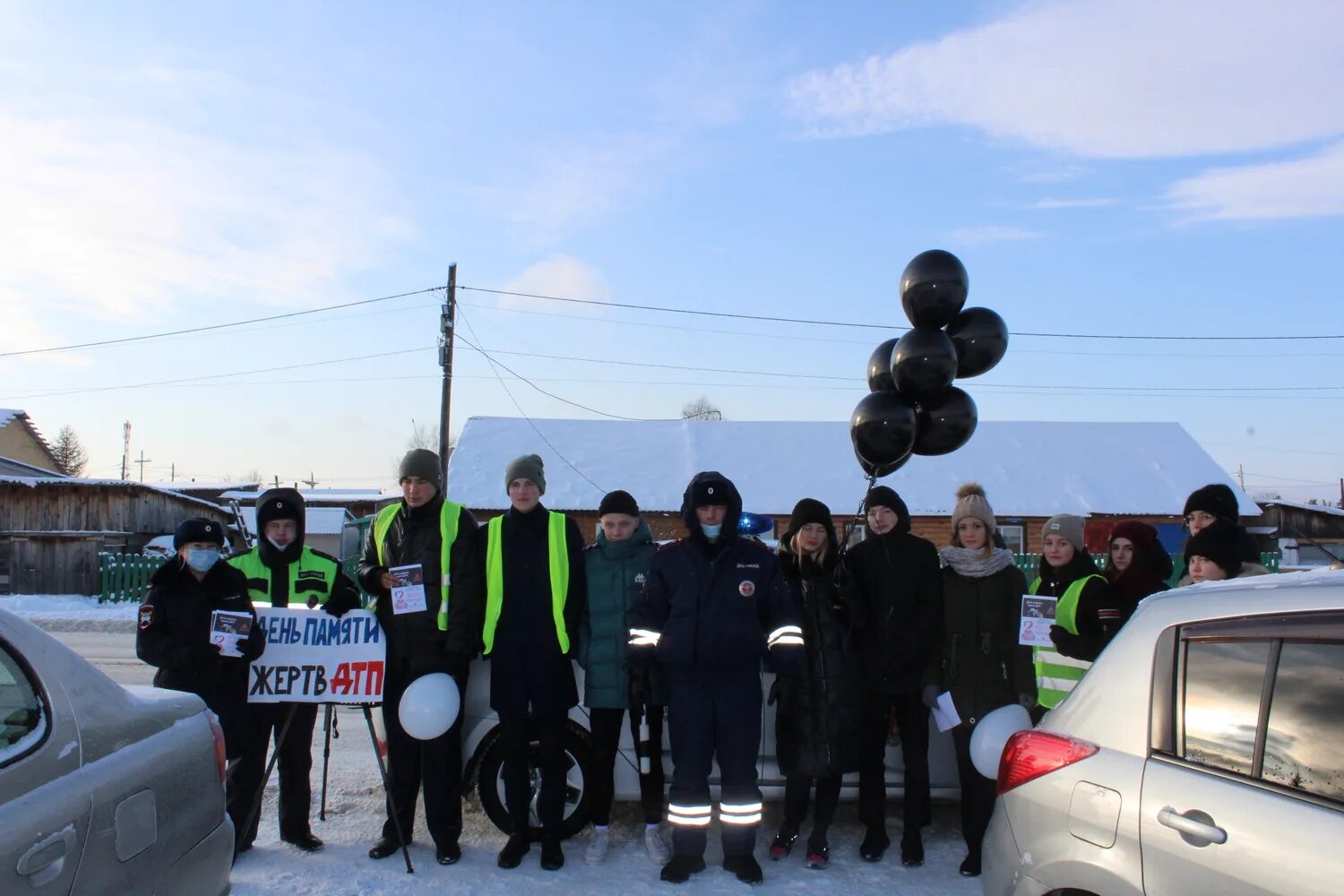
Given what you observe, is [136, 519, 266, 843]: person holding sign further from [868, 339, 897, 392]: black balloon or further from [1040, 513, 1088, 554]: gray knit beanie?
[868, 339, 897, 392]: black balloon

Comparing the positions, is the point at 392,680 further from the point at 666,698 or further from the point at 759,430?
the point at 759,430

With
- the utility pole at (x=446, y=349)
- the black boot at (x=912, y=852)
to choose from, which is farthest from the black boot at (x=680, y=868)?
the utility pole at (x=446, y=349)

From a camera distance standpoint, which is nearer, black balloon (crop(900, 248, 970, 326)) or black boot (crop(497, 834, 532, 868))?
black boot (crop(497, 834, 532, 868))

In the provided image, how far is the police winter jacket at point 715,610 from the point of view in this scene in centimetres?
484

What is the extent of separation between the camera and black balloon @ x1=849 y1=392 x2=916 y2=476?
24.2 ft

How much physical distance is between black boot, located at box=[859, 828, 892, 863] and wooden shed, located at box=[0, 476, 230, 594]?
24479 mm

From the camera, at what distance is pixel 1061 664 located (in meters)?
4.91

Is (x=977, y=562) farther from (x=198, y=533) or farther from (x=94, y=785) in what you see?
(x=94, y=785)

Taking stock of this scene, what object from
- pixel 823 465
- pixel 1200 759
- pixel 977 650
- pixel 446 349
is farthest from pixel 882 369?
pixel 823 465

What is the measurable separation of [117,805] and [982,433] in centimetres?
3178

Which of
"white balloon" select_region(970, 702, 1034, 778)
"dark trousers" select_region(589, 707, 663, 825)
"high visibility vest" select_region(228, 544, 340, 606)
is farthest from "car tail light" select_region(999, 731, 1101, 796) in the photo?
"high visibility vest" select_region(228, 544, 340, 606)

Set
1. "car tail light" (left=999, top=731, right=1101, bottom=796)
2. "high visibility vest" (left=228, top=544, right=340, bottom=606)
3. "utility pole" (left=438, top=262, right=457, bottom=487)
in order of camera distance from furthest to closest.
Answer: "utility pole" (left=438, top=262, right=457, bottom=487) → "high visibility vest" (left=228, top=544, right=340, bottom=606) → "car tail light" (left=999, top=731, right=1101, bottom=796)

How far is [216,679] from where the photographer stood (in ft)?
16.3

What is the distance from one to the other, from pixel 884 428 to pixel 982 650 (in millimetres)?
2535
